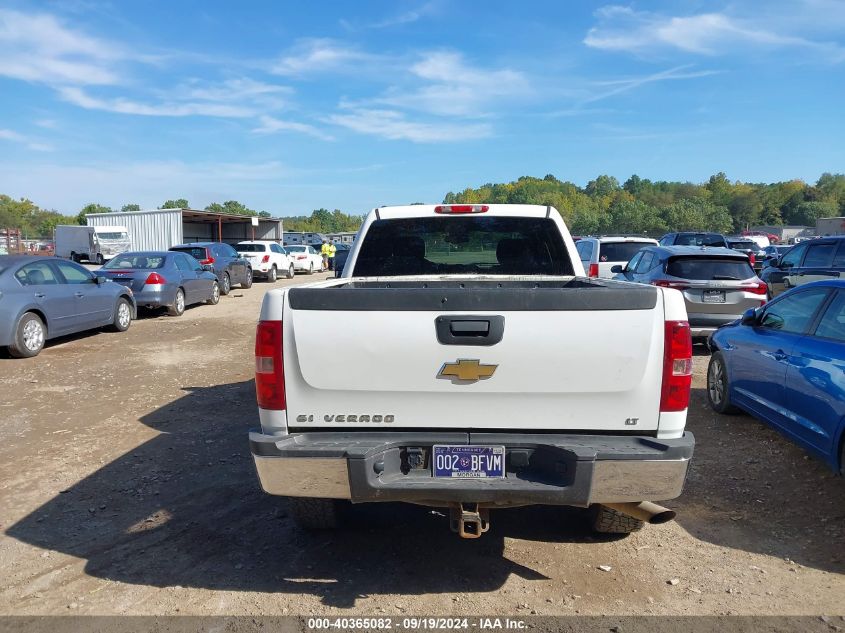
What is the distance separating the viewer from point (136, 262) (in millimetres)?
14391

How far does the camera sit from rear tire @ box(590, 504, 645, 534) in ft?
12.3

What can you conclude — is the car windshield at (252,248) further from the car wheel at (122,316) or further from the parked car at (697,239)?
the parked car at (697,239)

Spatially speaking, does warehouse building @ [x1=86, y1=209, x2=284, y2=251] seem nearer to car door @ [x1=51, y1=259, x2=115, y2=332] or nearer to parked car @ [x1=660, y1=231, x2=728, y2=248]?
car door @ [x1=51, y1=259, x2=115, y2=332]

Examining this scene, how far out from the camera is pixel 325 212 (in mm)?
181375

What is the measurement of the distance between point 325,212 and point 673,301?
183328mm

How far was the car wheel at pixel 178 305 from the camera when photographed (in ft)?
48.1

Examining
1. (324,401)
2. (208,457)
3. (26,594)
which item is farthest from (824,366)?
(26,594)

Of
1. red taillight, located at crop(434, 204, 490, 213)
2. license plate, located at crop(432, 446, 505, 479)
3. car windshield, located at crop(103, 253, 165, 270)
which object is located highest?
red taillight, located at crop(434, 204, 490, 213)

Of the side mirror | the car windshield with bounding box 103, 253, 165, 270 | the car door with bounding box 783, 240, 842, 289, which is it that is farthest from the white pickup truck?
the car windshield with bounding box 103, 253, 165, 270

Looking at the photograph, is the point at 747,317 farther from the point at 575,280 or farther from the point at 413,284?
the point at 413,284

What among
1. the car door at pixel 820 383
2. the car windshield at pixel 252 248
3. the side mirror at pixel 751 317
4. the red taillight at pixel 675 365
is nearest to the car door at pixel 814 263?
the side mirror at pixel 751 317

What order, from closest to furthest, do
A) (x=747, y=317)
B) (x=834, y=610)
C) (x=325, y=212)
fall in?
1. (x=834, y=610)
2. (x=747, y=317)
3. (x=325, y=212)

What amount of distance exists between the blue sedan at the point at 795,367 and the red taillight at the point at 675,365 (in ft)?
6.60

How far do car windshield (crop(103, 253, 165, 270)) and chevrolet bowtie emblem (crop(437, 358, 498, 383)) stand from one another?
13.0 m
